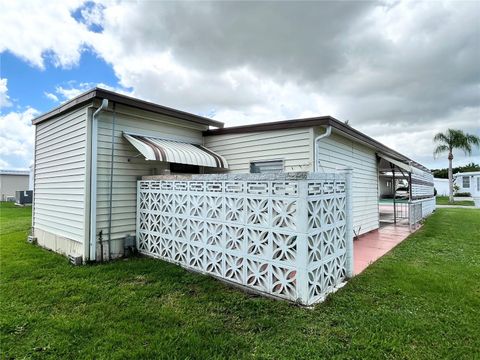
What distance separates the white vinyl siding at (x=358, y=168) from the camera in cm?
753

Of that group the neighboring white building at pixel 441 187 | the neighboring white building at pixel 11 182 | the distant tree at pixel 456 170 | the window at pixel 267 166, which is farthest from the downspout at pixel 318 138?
the distant tree at pixel 456 170

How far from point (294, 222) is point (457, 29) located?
34.9 ft

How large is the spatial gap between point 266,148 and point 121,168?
154 inches

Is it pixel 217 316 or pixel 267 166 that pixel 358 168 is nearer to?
pixel 267 166

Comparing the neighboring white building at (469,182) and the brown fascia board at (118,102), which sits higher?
the brown fascia board at (118,102)

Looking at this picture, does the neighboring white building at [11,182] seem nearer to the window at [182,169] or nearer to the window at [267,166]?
the window at [182,169]

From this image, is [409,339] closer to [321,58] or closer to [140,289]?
[140,289]

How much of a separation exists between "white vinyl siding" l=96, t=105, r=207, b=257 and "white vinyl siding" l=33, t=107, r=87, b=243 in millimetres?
379

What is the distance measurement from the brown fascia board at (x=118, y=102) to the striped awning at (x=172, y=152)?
Answer: 78cm

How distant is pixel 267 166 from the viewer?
25.1ft

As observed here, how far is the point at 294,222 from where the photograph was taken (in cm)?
414

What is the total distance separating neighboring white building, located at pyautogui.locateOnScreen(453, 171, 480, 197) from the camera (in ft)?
111

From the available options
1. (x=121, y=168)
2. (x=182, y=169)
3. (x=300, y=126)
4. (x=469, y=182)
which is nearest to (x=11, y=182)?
(x=182, y=169)

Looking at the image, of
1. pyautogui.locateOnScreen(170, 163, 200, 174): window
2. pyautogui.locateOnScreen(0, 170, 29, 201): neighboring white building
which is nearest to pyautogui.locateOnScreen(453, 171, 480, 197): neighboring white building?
pyautogui.locateOnScreen(170, 163, 200, 174): window
